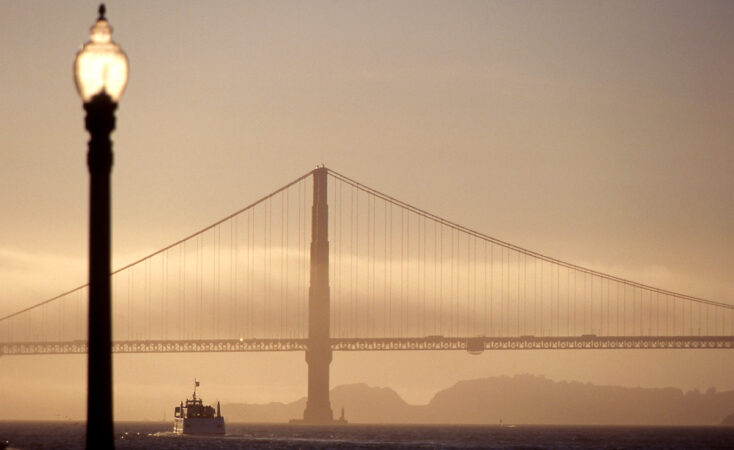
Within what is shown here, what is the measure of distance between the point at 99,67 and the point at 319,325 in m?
132

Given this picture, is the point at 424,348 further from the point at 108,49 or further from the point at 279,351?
the point at 108,49

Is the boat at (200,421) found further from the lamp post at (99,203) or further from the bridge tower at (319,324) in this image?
the lamp post at (99,203)

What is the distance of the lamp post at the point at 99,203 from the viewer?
45.7 feet

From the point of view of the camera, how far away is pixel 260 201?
157 metres

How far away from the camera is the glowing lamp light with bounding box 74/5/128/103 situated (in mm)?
13867

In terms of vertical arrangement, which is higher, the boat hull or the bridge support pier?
the bridge support pier

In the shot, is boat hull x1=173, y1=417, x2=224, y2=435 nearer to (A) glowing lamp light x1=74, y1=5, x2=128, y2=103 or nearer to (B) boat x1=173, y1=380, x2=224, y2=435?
(B) boat x1=173, y1=380, x2=224, y2=435

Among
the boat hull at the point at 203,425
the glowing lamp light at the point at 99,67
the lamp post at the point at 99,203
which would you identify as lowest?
the boat hull at the point at 203,425

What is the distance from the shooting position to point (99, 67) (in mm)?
13938

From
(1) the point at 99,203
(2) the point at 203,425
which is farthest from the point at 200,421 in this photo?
(1) the point at 99,203

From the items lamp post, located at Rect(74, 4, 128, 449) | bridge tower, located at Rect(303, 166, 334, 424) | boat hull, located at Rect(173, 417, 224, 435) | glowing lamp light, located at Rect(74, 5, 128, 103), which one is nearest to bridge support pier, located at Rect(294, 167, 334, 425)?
bridge tower, located at Rect(303, 166, 334, 424)

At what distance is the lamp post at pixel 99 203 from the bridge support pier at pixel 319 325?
131 meters

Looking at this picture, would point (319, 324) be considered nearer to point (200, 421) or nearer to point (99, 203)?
point (200, 421)

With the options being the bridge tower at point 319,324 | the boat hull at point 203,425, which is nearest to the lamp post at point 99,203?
the bridge tower at point 319,324
